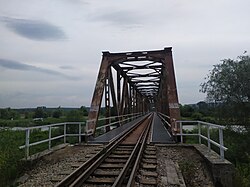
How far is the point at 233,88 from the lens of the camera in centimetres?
1677

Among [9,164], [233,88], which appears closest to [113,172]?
[9,164]

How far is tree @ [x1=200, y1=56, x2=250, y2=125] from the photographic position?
16.1 meters

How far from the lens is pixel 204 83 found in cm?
1888

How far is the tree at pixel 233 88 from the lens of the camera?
1611 cm

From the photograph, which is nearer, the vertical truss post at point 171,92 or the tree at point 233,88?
the vertical truss post at point 171,92

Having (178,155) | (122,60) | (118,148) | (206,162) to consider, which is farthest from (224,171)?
(122,60)

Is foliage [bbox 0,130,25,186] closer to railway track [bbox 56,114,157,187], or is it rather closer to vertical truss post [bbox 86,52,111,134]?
railway track [bbox 56,114,157,187]

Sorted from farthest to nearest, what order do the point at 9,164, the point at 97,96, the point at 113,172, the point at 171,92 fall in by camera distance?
the point at 97,96, the point at 171,92, the point at 9,164, the point at 113,172

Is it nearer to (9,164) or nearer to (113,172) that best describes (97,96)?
(9,164)

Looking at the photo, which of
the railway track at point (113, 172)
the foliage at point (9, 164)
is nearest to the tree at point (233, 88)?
the railway track at point (113, 172)

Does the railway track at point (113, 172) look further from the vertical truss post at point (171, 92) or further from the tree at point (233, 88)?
the tree at point (233, 88)

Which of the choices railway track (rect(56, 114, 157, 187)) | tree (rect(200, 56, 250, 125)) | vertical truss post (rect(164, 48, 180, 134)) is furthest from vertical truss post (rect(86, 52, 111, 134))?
tree (rect(200, 56, 250, 125))

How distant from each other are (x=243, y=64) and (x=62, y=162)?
13.7 metres

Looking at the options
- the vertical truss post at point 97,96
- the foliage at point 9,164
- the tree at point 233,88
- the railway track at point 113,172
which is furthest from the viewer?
the tree at point 233,88
